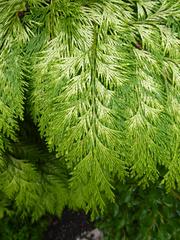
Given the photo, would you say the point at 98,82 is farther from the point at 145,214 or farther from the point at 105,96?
the point at 145,214

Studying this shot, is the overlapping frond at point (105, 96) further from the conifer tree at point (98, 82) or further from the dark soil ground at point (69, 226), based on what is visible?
the dark soil ground at point (69, 226)

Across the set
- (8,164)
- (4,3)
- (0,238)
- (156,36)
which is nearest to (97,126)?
(156,36)

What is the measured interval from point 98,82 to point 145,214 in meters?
0.76

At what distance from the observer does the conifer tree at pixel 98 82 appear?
80 cm

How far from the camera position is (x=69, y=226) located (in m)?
2.20

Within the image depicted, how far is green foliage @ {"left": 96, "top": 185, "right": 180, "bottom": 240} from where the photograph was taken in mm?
1391

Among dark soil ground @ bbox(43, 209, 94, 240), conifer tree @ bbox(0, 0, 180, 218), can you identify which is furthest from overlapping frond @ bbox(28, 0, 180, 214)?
dark soil ground @ bbox(43, 209, 94, 240)

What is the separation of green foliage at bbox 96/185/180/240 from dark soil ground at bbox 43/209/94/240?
2.02ft

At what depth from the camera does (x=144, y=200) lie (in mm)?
1433

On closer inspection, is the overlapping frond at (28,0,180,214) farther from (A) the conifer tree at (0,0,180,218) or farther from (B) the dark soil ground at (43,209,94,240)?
(B) the dark soil ground at (43,209,94,240)

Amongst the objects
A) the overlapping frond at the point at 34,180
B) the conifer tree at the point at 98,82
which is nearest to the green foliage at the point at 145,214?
the overlapping frond at the point at 34,180

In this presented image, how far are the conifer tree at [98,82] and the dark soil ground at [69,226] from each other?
128cm

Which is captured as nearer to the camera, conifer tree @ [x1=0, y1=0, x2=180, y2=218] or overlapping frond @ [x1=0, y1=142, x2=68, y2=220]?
conifer tree @ [x1=0, y1=0, x2=180, y2=218]

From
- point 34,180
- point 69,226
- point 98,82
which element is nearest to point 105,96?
point 98,82
